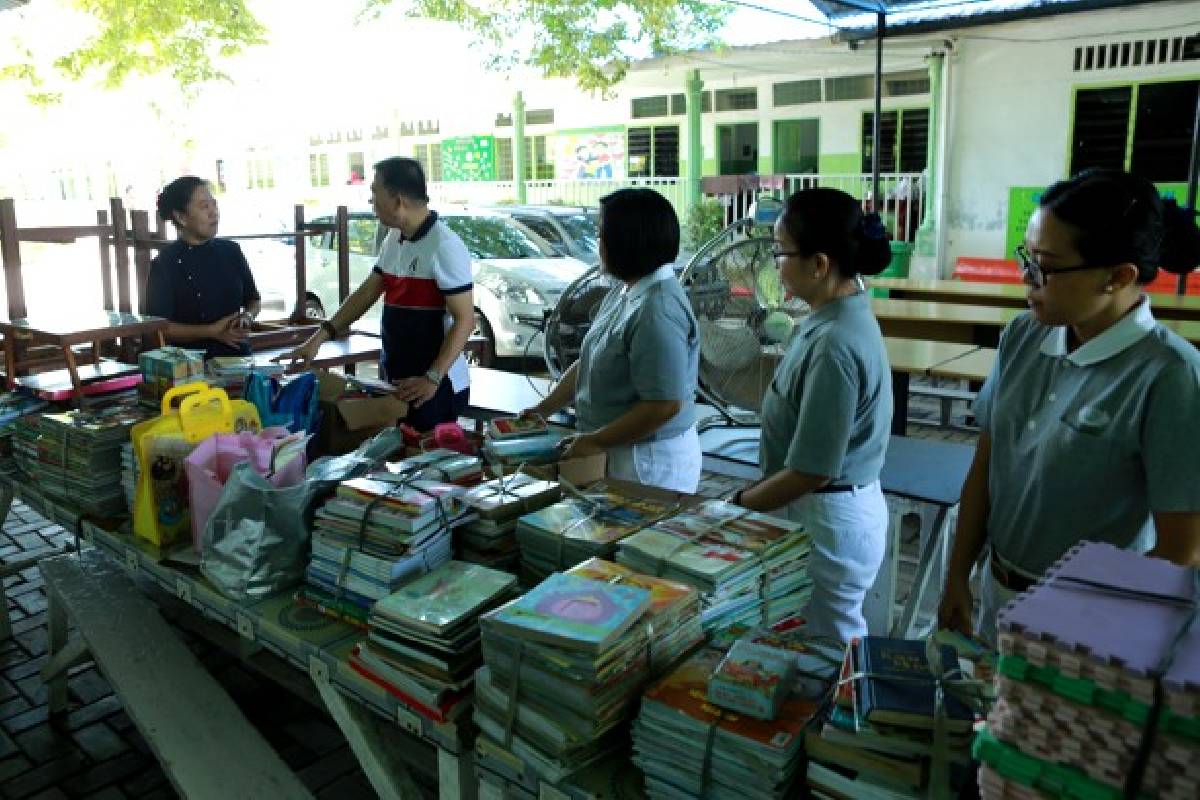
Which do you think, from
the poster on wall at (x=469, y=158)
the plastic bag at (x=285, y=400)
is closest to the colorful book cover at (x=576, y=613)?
the plastic bag at (x=285, y=400)

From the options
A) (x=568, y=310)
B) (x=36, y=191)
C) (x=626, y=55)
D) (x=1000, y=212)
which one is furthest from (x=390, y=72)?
(x=36, y=191)

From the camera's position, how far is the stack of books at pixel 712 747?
128 centimetres

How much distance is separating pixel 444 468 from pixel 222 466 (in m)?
0.58

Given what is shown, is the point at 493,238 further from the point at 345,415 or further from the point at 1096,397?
the point at 1096,397

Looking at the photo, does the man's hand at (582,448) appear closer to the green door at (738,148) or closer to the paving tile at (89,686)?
the paving tile at (89,686)

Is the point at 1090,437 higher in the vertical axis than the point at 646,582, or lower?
higher

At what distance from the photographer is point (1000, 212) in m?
11.8

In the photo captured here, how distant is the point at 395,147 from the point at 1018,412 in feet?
61.1

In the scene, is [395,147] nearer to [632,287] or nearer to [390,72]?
[390,72]

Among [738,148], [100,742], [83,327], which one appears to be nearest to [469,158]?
[738,148]

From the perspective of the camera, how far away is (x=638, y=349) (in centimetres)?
245

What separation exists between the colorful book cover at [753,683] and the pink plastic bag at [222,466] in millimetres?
1312

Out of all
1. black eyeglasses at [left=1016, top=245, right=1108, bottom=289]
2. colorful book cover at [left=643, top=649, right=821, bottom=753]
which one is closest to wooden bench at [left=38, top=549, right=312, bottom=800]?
colorful book cover at [left=643, top=649, right=821, bottom=753]

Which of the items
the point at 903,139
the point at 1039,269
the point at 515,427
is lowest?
the point at 515,427
